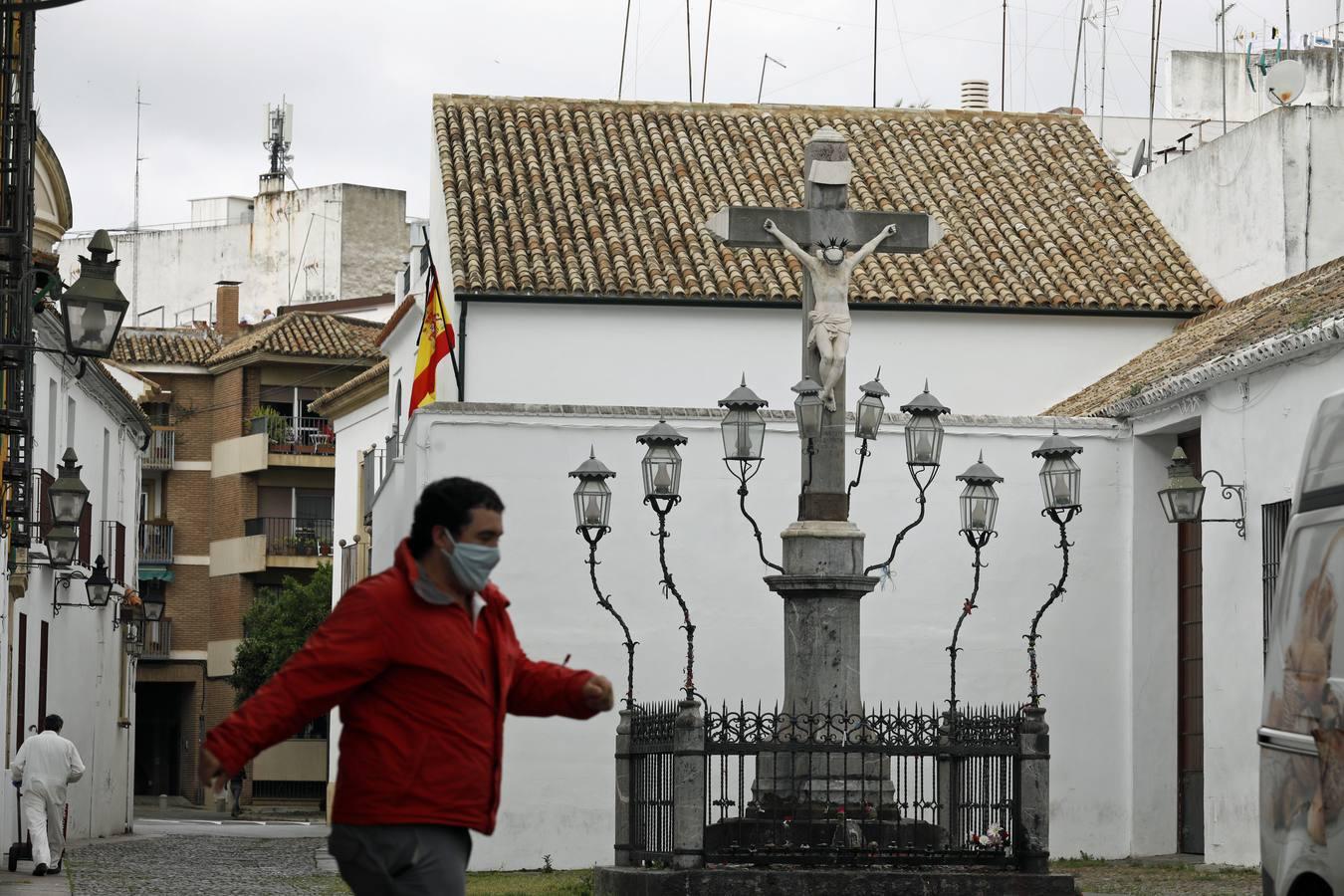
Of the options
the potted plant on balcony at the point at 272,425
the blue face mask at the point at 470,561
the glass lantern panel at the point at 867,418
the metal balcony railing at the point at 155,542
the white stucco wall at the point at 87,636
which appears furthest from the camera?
the metal balcony railing at the point at 155,542

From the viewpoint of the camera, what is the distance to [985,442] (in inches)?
877

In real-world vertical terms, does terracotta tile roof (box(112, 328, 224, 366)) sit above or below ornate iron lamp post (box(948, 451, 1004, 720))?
above

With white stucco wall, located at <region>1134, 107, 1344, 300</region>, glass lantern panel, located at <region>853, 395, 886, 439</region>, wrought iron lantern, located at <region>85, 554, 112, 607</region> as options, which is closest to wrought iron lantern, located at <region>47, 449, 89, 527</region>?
wrought iron lantern, located at <region>85, 554, 112, 607</region>

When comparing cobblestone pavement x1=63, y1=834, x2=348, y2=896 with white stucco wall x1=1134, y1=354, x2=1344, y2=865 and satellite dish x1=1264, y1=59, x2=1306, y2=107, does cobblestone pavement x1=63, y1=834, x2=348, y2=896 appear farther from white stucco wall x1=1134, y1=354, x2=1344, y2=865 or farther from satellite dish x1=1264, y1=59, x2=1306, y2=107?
satellite dish x1=1264, y1=59, x2=1306, y2=107

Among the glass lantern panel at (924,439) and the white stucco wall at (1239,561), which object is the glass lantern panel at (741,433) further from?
the white stucco wall at (1239,561)

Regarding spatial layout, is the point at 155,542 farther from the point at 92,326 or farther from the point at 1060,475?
the point at 92,326

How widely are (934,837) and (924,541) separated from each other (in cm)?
852

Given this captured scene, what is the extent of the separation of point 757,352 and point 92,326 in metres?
13.3

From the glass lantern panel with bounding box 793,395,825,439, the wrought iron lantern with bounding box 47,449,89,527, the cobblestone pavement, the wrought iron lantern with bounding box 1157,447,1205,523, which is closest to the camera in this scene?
the glass lantern panel with bounding box 793,395,825,439

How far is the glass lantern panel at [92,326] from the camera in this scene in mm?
12609

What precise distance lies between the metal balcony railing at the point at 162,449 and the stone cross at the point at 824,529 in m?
39.0

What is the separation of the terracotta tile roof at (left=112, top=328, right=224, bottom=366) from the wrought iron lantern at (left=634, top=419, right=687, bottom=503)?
35.6 metres

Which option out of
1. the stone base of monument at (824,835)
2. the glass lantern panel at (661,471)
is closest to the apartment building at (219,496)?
the glass lantern panel at (661,471)

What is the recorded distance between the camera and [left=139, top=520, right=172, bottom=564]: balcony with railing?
168ft
